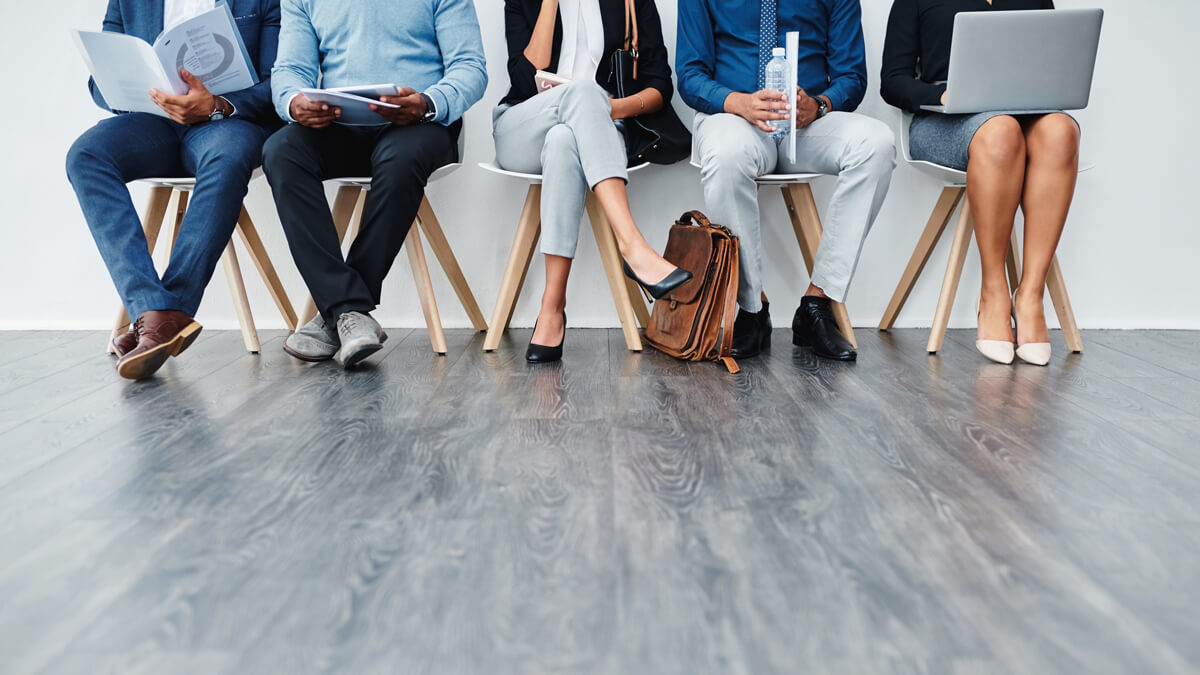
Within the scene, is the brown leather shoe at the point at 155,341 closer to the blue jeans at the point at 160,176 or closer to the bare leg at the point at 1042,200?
the blue jeans at the point at 160,176

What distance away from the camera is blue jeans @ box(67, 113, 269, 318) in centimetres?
185

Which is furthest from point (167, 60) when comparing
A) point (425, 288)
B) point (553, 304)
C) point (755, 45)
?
point (755, 45)

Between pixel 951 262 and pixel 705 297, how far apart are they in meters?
0.70

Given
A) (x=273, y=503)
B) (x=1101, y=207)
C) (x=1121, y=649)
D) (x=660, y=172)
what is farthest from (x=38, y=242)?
(x=1101, y=207)

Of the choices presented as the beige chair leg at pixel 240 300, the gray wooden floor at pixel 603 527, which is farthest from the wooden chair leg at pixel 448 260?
the gray wooden floor at pixel 603 527

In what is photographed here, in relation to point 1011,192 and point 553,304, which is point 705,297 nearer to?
point 553,304

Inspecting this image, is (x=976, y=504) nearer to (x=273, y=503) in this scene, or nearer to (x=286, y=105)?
(x=273, y=503)

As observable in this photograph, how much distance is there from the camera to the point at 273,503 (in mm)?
1086

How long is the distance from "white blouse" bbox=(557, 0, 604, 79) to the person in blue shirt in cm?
22

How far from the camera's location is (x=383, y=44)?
2139 mm

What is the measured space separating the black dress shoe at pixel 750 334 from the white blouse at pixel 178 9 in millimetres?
1528

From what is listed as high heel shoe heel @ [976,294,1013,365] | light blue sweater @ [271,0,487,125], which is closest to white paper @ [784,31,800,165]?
high heel shoe heel @ [976,294,1013,365]

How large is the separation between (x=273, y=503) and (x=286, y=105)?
48.4 inches

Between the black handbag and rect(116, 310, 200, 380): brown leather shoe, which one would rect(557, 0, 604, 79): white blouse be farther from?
rect(116, 310, 200, 380): brown leather shoe
